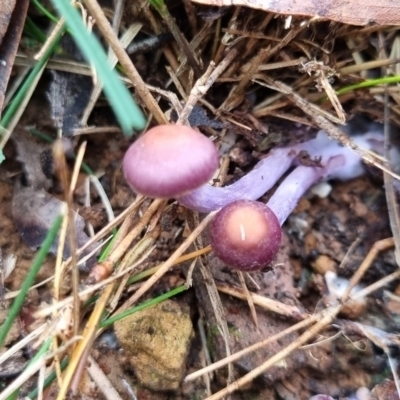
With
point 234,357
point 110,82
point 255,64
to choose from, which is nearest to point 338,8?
point 255,64

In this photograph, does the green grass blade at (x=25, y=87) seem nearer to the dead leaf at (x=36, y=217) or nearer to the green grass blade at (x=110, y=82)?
the dead leaf at (x=36, y=217)

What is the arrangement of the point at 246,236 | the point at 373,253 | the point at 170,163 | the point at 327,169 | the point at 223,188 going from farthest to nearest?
the point at 327,169 → the point at 373,253 → the point at 223,188 → the point at 246,236 → the point at 170,163

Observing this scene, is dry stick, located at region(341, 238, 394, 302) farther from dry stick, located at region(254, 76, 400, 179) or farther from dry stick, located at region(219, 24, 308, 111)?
dry stick, located at region(219, 24, 308, 111)

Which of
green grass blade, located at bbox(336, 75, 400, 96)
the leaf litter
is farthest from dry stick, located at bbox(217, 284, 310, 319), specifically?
green grass blade, located at bbox(336, 75, 400, 96)

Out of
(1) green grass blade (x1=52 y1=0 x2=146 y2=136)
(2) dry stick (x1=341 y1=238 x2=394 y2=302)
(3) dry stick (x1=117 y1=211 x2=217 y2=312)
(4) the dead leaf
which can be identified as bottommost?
(2) dry stick (x1=341 y1=238 x2=394 y2=302)

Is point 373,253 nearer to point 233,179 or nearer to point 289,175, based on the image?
→ point 289,175

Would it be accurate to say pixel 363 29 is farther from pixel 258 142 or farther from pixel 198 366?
pixel 198 366

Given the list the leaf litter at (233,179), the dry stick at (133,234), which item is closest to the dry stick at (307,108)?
the leaf litter at (233,179)
